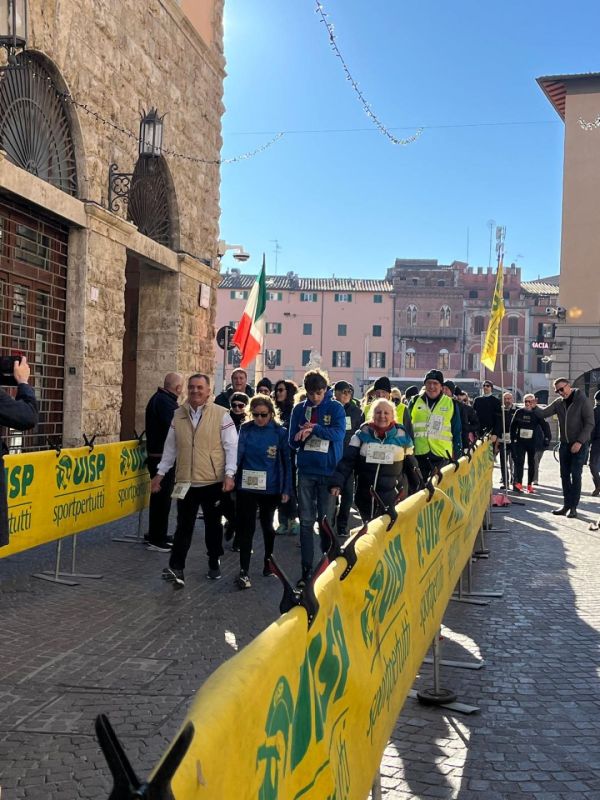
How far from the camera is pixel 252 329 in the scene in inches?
619

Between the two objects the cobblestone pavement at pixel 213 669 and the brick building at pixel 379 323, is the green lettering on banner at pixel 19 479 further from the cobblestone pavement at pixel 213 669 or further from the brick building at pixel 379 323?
the brick building at pixel 379 323

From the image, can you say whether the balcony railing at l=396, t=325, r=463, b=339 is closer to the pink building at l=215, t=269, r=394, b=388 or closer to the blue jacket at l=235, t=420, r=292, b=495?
the pink building at l=215, t=269, r=394, b=388

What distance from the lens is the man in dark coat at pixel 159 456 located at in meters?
8.88

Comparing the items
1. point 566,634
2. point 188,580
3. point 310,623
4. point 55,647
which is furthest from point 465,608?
point 310,623

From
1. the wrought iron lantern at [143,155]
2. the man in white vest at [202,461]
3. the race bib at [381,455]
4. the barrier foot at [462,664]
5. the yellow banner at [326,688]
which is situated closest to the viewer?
the yellow banner at [326,688]

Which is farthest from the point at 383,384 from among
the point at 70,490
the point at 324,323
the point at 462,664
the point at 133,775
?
the point at 324,323

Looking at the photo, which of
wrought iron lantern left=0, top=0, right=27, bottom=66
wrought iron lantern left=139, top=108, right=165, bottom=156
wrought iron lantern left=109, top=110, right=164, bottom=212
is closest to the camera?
wrought iron lantern left=0, top=0, right=27, bottom=66

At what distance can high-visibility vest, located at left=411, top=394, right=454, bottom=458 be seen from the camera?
32.0ft

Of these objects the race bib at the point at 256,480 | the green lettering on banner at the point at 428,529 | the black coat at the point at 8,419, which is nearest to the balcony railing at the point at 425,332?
the race bib at the point at 256,480

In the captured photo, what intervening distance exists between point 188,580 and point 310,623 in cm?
574

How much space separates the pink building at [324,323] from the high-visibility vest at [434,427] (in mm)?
74172

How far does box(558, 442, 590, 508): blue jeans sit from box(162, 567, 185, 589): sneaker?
23.4 ft

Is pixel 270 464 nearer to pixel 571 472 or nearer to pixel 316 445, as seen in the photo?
pixel 316 445

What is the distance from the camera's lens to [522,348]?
8250 centimetres
